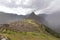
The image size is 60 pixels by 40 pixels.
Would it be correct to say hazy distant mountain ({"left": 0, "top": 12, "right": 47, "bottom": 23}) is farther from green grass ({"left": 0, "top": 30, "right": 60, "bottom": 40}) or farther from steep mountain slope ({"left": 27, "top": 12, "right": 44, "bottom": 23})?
green grass ({"left": 0, "top": 30, "right": 60, "bottom": 40})

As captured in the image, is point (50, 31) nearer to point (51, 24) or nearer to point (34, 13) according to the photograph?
point (51, 24)

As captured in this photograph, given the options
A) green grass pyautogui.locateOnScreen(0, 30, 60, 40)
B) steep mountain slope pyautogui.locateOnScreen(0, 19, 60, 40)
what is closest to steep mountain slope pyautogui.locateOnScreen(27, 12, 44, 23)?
steep mountain slope pyautogui.locateOnScreen(0, 19, 60, 40)

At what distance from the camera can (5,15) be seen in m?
68.1

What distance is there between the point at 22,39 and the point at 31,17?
19037 millimetres

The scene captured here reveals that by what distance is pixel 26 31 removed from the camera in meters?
46.7

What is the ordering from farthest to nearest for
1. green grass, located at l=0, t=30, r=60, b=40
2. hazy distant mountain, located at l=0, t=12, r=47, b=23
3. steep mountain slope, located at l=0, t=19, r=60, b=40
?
1. hazy distant mountain, located at l=0, t=12, r=47, b=23
2. steep mountain slope, located at l=0, t=19, r=60, b=40
3. green grass, located at l=0, t=30, r=60, b=40

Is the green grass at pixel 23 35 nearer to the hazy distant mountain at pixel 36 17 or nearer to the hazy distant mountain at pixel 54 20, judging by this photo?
the hazy distant mountain at pixel 54 20

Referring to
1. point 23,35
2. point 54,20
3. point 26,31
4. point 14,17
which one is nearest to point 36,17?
point 54,20

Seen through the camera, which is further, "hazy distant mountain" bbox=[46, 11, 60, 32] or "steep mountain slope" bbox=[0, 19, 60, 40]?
"hazy distant mountain" bbox=[46, 11, 60, 32]

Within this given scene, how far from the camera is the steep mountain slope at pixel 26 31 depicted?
42.5m

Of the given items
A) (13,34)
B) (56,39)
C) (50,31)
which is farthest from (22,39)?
(50,31)

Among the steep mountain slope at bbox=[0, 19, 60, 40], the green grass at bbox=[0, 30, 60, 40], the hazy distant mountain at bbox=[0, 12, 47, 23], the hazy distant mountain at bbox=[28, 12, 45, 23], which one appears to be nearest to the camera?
A: the green grass at bbox=[0, 30, 60, 40]

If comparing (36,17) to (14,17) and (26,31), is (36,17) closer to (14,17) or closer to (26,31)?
(14,17)

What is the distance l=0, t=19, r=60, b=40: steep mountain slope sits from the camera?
42.5 m
